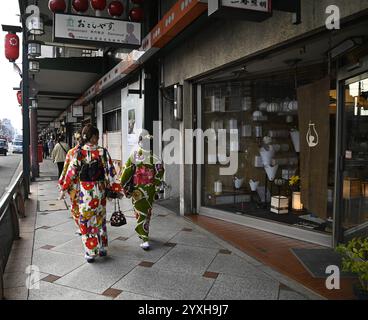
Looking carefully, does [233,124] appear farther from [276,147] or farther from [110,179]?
[110,179]

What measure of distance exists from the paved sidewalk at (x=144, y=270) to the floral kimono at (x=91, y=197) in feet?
1.05

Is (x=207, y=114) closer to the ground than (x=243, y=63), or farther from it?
closer to the ground

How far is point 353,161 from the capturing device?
506 centimetres

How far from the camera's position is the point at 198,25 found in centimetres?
671

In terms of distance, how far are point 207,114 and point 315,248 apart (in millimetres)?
3856

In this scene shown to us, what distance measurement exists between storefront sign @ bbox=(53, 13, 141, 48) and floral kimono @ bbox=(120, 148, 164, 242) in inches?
119

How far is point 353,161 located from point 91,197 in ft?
13.0

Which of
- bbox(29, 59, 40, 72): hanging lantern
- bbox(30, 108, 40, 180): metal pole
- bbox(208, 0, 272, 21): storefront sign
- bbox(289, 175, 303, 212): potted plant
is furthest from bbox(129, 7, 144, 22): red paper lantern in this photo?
bbox(30, 108, 40, 180): metal pole

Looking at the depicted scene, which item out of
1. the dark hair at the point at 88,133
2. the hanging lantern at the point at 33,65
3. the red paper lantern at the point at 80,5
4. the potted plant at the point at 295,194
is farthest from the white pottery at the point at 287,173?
the hanging lantern at the point at 33,65

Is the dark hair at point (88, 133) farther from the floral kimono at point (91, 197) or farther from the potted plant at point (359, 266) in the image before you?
the potted plant at point (359, 266)

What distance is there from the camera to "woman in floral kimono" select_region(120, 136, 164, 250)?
537cm
